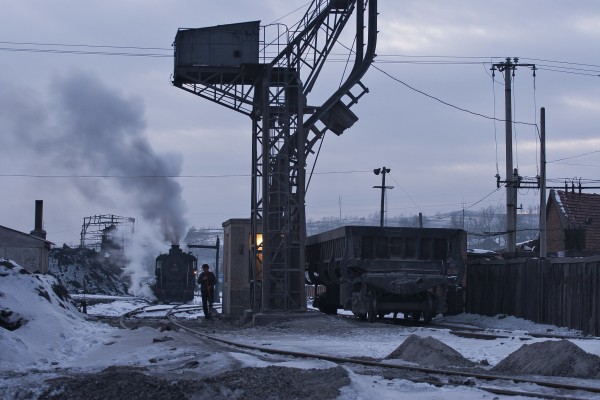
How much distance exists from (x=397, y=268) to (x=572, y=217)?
3970 cm

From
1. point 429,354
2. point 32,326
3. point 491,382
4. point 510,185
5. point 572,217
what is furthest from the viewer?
point 572,217

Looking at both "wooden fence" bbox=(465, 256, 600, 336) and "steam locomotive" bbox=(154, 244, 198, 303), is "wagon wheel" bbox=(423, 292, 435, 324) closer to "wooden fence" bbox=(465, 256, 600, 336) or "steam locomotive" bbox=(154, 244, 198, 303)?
"wooden fence" bbox=(465, 256, 600, 336)

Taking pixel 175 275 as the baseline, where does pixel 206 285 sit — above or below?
above

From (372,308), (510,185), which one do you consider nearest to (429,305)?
(372,308)

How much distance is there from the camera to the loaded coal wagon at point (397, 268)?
75.1 ft

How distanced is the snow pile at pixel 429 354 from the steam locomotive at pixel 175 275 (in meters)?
41.2

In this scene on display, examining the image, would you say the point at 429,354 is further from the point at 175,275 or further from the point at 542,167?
the point at 175,275

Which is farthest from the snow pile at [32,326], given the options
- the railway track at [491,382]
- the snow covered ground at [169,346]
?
the railway track at [491,382]

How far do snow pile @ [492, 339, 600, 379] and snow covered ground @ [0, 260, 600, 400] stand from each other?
746mm

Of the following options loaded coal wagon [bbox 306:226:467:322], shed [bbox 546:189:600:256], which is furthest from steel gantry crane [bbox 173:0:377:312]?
shed [bbox 546:189:600:256]

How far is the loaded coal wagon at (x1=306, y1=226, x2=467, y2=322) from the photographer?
2289 centimetres

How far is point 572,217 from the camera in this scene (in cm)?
5956

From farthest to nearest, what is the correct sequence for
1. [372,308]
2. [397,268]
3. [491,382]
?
[397,268], [372,308], [491,382]

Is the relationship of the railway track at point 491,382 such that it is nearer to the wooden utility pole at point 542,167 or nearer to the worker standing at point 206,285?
the worker standing at point 206,285
